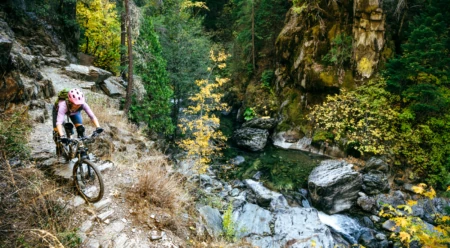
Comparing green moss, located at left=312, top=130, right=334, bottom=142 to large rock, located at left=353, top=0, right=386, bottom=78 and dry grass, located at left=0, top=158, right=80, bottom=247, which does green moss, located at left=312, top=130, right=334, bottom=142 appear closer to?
large rock, located at left=353, top=0, right=386, bottom=78

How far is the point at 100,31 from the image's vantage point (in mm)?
18953

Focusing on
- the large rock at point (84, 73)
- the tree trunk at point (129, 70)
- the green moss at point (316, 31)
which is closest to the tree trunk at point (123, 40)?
the large rock at point (84, 73)

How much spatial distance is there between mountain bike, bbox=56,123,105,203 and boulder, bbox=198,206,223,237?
2813 millimetres

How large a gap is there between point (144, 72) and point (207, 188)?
7.27m

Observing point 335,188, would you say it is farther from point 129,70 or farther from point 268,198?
point 129,70

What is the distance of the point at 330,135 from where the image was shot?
15.2 metres

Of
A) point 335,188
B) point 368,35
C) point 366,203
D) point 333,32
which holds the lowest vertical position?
point 366,203

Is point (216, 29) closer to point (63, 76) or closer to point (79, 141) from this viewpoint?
point (63, 76)

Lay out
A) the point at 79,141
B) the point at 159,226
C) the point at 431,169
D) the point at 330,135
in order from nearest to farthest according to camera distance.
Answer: the point at 79,141 < the point at 159,226 < the point at 431,169 < the point at 330,135

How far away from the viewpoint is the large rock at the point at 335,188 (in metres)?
11.2

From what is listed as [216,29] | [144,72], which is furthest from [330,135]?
[216,29]

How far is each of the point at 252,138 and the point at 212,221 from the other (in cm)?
1046

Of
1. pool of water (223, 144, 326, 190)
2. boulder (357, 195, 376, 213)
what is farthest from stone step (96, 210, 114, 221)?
boulder (357, 195, 376, 213)

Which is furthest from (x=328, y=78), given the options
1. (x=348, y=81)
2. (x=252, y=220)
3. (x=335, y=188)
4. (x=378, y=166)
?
(x=252, y=220)
